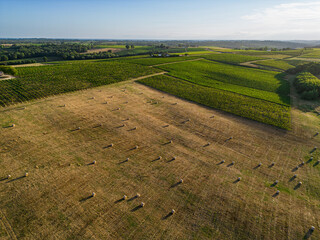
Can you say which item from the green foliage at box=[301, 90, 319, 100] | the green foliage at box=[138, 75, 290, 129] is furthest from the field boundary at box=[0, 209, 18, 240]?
the green foliage at box=[301, 90, 319, 100]

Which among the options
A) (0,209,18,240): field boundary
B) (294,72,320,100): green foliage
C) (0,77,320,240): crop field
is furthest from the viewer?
(294,72,320,100): green foliage

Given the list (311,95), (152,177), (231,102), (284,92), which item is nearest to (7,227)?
(152,177)

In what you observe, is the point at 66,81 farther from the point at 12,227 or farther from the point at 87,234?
the point at 87,234

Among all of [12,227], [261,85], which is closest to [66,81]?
[12,227]

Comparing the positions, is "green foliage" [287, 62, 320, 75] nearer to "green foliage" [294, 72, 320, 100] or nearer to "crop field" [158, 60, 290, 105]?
"crop field" [158, 60, 290, 105]

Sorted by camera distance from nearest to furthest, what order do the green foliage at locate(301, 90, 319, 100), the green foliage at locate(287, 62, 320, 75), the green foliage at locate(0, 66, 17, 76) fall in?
1. the green foliage at locate(301, 90, 319, 100)
2. the green foliage at locate(0, 66, 17, 76)
3. the green foliage at locate(287, 62, 320, 75)

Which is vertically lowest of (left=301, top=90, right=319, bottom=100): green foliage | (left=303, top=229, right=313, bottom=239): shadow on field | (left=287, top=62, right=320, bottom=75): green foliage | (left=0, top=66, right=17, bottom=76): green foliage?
(left=303, top=229, right=313, bottom=239): shadow on field
